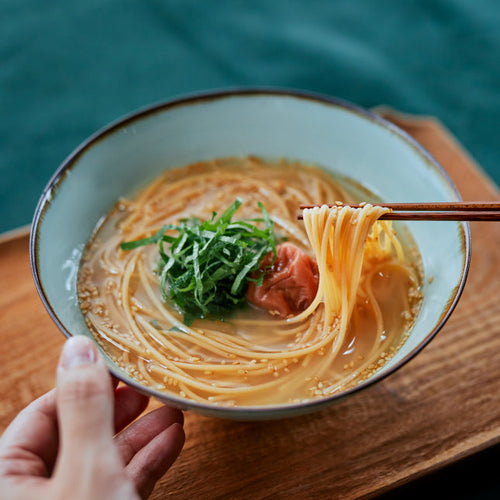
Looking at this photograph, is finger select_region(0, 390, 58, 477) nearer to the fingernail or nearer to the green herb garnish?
the fingernail

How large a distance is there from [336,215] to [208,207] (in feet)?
2.78

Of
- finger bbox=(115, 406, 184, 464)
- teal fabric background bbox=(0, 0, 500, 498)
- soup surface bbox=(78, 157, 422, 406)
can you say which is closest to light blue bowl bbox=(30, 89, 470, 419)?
soup surface bbox=(78, 157, 422, 406)

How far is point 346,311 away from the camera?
256cm

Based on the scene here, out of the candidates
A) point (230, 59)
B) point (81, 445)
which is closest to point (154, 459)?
point (81, 445)

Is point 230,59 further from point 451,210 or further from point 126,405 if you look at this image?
point 126,405

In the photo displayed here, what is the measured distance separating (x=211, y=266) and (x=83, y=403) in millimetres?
1020

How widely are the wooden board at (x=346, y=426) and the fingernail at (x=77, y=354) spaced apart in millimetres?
771

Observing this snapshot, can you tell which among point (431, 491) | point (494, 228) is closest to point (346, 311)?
point (431, 491)

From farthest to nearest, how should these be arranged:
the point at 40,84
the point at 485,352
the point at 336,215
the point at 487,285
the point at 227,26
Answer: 1. the point at 227,26
2. the point at 40,84
3. the point at 487,285
4. the point at 485,352
5. the point at 336,215

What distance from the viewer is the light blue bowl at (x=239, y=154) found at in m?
2.51

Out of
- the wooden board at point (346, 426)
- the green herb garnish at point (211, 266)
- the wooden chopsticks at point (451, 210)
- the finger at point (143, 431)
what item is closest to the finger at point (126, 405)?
the finger at point (143, 431)

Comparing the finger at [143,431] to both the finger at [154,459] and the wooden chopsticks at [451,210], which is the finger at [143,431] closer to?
the finger at [154,459]

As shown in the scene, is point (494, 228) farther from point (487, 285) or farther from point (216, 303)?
point (216, 303)

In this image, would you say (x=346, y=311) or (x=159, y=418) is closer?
(x=159, y=418)
